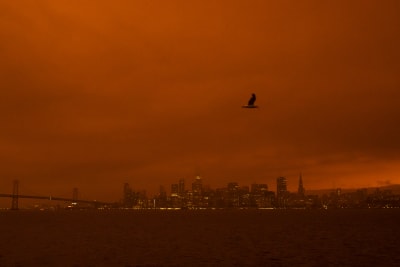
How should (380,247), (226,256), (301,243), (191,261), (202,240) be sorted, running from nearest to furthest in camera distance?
(191,261)
(226,256)
(380,247)
(301,243)
(202,240)

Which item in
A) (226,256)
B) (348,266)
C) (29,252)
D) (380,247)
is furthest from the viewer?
(380,247)

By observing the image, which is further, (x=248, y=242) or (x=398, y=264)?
(x=248, y=242)

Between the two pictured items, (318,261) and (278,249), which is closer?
(318,261)

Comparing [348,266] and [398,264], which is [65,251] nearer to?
[348,266]

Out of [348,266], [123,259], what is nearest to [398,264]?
[348,266]

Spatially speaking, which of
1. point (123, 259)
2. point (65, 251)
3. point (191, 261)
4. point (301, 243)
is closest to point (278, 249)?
point (301, 243)

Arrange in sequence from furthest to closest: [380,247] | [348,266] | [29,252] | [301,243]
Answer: [301,243] < [380,247] < [29,252] < [348,266]

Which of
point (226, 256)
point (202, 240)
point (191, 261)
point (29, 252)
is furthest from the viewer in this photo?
point (202, 240)

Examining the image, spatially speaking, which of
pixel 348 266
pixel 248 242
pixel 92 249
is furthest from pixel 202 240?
pixel 348 266

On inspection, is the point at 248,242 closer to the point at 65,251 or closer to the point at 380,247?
the point at 380,247
